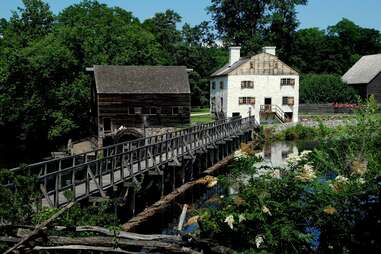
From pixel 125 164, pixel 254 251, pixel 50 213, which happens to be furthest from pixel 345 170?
pixel 125 164

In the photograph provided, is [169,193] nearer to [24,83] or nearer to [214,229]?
[214,229]

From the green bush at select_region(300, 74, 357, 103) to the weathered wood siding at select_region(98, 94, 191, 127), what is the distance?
2123 cm

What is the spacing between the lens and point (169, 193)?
27.1 m

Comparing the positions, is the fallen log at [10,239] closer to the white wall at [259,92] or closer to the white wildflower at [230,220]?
the white wildflower at [230,220]

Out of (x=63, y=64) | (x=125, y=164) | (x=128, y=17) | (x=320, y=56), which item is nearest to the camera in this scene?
(x=125, y=164)

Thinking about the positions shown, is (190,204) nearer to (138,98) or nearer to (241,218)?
(241,218)

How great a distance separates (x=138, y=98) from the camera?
5028 cm

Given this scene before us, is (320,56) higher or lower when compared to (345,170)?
higher

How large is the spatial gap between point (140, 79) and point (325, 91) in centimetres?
2563

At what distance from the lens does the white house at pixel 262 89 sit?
5859cm

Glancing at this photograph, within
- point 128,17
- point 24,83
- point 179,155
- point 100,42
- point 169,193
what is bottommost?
point 169,193

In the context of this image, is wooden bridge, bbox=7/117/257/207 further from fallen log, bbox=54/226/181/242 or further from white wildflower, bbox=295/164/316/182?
white wildflower, bbox=295/164/316/182

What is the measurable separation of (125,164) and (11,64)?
3447 centimetres

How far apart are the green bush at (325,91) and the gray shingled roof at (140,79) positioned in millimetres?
21130
